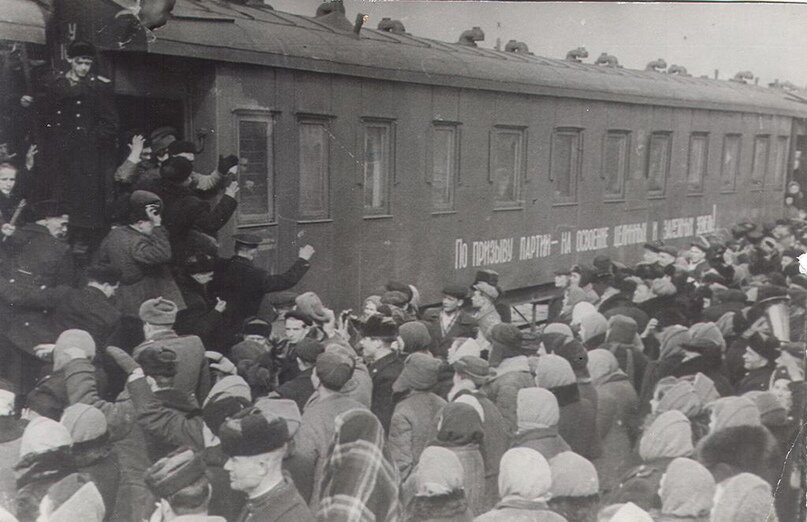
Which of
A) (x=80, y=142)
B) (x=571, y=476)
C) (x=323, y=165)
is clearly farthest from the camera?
(x=571, y=476)

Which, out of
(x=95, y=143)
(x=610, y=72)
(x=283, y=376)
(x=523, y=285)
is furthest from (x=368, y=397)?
(x=610, y=72)

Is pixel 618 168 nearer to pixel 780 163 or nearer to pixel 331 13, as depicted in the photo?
pixel 780 163

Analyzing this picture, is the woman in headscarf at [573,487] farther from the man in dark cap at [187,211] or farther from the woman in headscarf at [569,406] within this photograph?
the man in dark cap at [187,211]

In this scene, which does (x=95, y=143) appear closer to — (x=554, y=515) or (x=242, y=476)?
(x=242, y=476)

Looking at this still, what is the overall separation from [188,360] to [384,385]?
Answer: 82cm

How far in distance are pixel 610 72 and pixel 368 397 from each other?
1836 millimetres

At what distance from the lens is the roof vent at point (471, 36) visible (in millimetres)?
3094

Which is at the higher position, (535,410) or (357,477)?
(535,410)

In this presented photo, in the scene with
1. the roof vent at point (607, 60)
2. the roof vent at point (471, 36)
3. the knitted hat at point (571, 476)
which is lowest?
the knitted hat at point (571, 476)

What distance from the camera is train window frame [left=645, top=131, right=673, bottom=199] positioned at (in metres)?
3.30

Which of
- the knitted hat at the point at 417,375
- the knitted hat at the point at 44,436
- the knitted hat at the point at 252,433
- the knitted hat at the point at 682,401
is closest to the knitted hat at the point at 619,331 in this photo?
the knitted hat at the point at 682,401

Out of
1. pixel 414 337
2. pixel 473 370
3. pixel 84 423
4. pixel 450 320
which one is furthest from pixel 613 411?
pixel 84 423

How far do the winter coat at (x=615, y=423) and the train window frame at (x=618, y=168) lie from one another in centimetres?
82

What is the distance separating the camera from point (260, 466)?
114 inches
